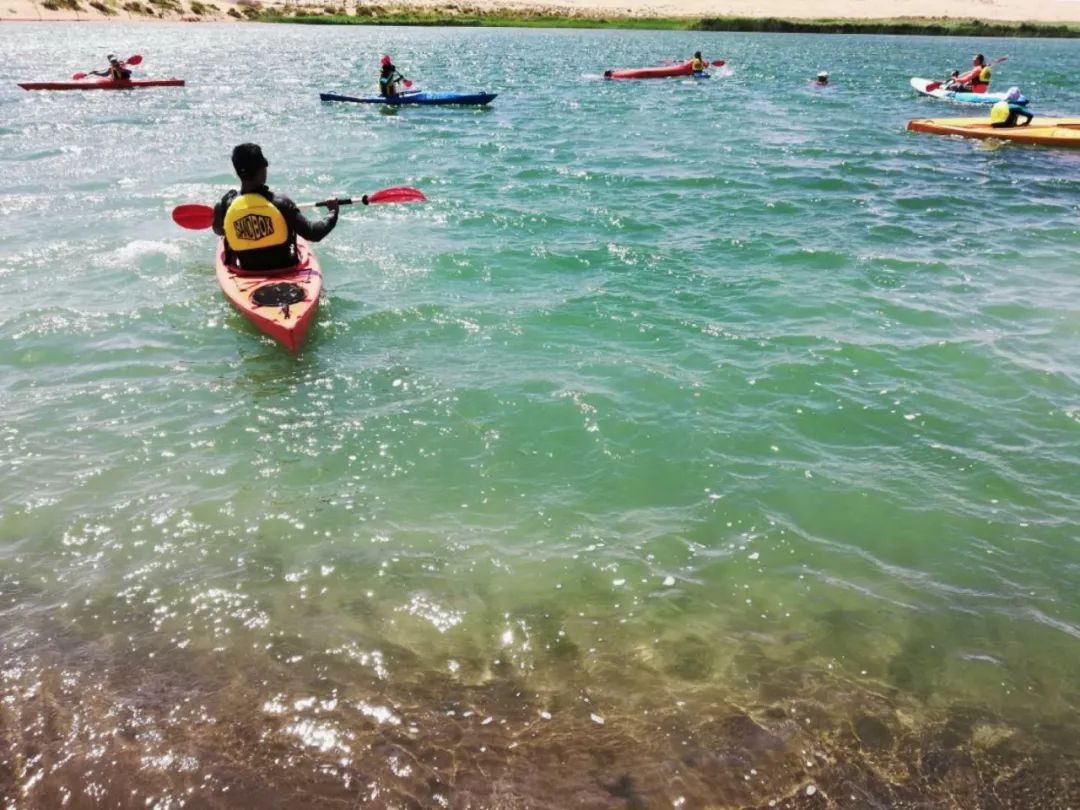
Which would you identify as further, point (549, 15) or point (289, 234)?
point (549, 15)

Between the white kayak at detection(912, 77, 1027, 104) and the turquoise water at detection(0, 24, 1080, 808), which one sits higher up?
the white kayak at detection(912, 77, 1027, 104)

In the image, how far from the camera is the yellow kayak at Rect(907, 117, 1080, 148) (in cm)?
→ 1809

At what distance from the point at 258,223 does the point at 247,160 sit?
31.7 inches

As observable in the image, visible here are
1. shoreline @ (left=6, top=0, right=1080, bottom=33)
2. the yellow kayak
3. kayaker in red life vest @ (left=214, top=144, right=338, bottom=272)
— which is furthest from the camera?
shoreline @ (left=6, top=0, right=1080, bottom=33)

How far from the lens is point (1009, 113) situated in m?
18.5

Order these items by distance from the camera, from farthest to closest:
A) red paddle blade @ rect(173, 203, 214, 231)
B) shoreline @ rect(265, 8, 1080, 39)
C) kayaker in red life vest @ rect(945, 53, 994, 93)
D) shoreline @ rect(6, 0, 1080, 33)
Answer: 1. shoreline @ rect(265, 8, 1080, 39)
2. shoreline @ rect(6, 0, 1080, 33)
3. kayaker in red life vest @ rect(945, 53, 994, 93)
4. red paddle blade @ rect(173, 203, 214, 231)

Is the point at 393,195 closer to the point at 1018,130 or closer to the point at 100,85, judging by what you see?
the point at 1018,130

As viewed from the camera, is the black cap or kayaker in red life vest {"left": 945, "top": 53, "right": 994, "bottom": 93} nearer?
the black cap

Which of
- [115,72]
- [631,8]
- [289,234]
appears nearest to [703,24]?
[631,8]

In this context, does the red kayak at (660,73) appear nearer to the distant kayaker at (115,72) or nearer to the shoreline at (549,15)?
the distant kayaker at (115,72)

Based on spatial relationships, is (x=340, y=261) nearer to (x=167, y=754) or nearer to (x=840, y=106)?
(x=167, y=754)

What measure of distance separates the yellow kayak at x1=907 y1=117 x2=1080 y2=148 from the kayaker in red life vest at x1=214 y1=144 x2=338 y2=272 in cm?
1744

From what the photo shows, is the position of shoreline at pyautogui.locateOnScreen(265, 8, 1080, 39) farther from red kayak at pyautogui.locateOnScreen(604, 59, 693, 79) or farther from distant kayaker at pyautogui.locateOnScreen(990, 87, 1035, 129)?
distant kayaker at pyautogui.locateOnScreen(990, 87, 1035, 129)

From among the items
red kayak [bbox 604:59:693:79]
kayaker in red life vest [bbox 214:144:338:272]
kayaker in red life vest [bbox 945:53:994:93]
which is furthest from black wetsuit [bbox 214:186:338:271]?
red kayak [bbox 604:59:693:79]
